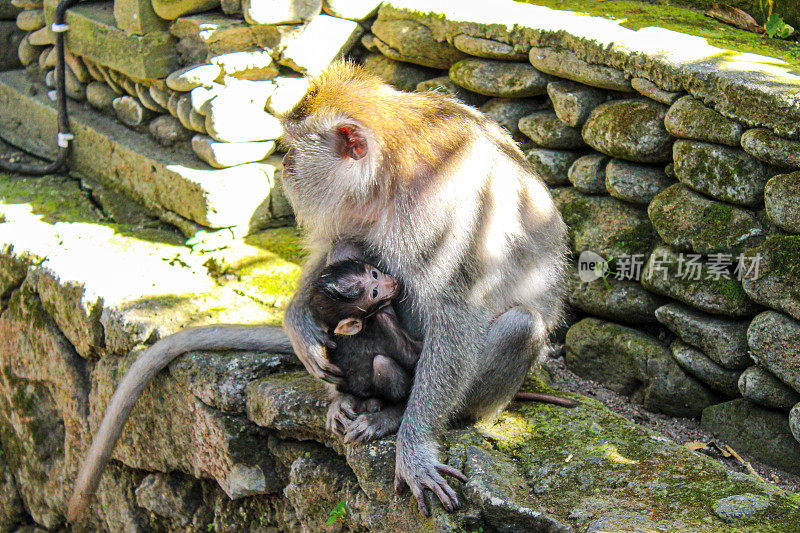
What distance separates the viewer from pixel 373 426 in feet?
9.57

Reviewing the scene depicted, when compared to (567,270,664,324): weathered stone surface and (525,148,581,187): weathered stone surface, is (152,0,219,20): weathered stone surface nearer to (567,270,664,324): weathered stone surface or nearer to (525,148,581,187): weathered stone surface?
(525,148,581,187): weathered stone surface

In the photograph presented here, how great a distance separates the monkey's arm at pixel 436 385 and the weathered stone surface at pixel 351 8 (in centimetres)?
248

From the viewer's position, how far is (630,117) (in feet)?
12.0

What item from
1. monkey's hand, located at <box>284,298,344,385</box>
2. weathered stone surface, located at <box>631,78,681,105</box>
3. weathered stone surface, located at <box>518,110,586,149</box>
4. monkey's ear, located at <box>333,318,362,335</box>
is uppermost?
weathered stone surface, located at <box>631,78,681,105</box>

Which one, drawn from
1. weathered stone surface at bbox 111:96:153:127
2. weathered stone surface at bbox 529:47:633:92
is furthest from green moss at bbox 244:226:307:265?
weathered stone surface at bbox 529:47:633:92

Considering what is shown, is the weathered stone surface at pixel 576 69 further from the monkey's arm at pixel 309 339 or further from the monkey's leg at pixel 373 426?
the monkey's leg at pixel 373 426

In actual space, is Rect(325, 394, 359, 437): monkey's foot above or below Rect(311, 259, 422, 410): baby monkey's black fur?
below

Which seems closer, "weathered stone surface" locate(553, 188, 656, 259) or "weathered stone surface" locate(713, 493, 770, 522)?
"weathered stone surface" locate(713, 493, 770, 522)

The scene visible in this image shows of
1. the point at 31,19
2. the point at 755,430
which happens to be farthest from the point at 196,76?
the point at 755,430

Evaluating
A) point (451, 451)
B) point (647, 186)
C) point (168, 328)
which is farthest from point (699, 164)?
point (168, 328)

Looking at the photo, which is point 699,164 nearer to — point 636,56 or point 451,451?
point 636,56

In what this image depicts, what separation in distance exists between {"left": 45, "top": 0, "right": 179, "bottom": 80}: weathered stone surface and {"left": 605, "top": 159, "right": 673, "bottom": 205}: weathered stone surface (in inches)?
108

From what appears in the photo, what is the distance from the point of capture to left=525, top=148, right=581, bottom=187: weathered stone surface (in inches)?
161

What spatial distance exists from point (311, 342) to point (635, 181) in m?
1.85
